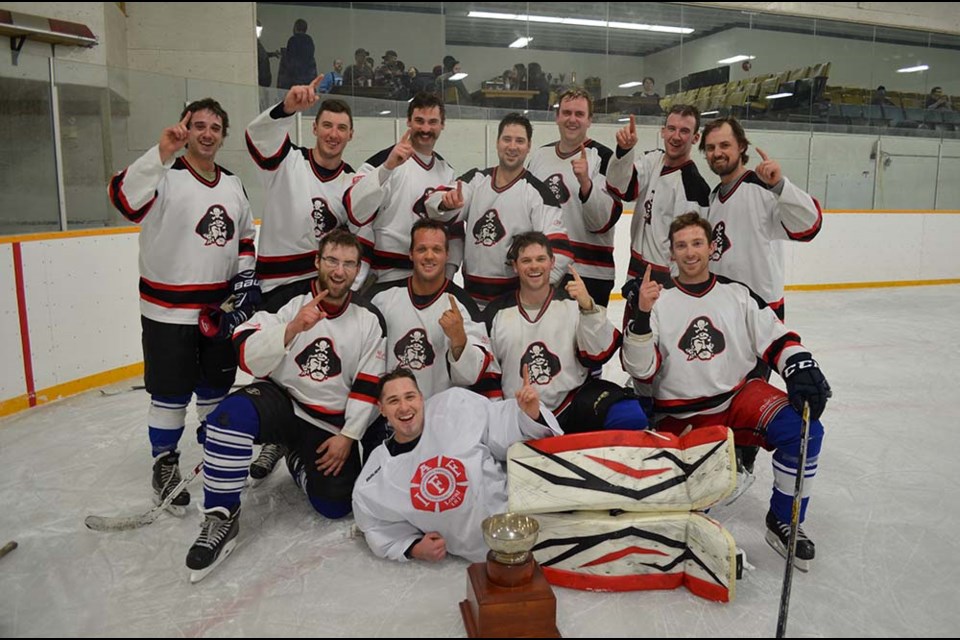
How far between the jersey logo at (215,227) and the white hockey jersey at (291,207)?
0.13 meters

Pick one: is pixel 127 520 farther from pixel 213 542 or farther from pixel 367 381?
pixel 367 381

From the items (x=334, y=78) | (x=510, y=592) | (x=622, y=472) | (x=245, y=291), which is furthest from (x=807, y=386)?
(x=334, y=78)

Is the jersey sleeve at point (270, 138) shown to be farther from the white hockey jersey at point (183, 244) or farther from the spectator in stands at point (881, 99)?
the spectator in stands at point (881, 99)

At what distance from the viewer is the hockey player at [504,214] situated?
8.46ft

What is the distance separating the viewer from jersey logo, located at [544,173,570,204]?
2850mm

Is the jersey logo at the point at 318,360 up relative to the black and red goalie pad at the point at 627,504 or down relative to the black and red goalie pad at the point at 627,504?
up

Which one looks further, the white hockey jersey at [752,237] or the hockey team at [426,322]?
the white hockey jersey at [752,237]

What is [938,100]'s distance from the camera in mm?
10086

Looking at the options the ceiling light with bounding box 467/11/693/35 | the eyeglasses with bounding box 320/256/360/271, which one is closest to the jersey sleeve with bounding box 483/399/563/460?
the eyeglasses with bounding box 320/256/360/271

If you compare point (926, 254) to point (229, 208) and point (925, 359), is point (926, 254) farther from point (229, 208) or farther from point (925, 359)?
point (229, 208)

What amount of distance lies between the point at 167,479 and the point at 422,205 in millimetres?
1305

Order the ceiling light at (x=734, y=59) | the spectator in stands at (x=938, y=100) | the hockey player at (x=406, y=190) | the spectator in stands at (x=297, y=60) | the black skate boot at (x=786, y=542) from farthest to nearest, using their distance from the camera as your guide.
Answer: the spectator in stands at (x=938, y=100) → the ceiling light at (x=734, y=59) → the spectator in stands at (x=297, y=60) → the hockey player at (x=406, y=190) → the black skate boot at (x=786, y=542)

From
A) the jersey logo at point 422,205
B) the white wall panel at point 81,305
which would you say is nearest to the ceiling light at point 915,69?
the jersey logo at point 422,205

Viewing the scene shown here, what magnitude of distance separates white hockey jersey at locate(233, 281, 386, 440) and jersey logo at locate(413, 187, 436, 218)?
20.6 inches
